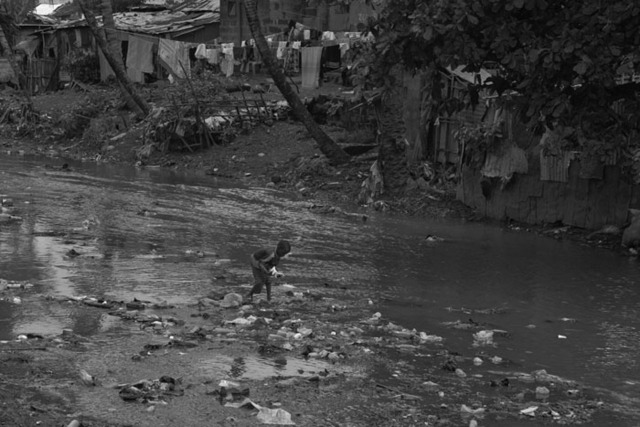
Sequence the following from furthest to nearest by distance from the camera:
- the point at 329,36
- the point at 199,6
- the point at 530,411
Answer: the point at 199,6 < the point at 329,36 < the point at 530,411

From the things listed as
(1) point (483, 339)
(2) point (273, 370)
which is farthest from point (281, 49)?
(2) point (273, 370)

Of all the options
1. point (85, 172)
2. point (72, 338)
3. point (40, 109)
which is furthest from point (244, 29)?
point (72, 338)

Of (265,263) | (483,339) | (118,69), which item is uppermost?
(118,69)

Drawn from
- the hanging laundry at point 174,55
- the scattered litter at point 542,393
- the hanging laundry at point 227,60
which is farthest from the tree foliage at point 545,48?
the hanging laundry at point 174,55

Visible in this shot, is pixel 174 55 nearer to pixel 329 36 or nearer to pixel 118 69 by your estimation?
pixel 118 69

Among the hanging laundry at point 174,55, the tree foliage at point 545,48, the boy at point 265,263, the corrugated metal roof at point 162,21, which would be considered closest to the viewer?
the boy at point 265,263

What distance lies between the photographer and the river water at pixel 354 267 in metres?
8.42

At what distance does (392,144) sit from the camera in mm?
17250

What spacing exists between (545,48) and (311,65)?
16204 millimetres

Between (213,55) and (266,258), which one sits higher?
(213,55)

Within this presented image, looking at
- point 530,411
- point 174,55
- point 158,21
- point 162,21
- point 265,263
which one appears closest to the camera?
point 530,411

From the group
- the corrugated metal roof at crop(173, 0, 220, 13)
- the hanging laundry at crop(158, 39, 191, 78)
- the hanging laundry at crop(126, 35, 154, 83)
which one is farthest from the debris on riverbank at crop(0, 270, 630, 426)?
the corrugated metal roof at crop(173, 0, 220, 13)

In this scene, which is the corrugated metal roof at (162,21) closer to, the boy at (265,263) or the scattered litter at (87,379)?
the boy at (265,263)

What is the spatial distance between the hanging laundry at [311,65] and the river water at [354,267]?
29.3 feet
